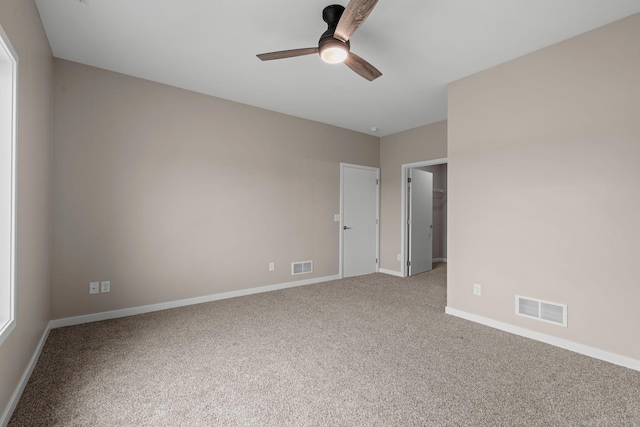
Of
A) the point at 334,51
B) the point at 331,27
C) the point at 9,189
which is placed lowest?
the point at 9,189

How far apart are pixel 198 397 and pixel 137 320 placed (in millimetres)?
1720

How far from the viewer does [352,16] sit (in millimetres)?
1805

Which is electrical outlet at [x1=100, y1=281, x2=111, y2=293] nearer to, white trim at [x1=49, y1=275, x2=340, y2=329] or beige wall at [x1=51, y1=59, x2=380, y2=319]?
beige wall at [x1=51, y1=59, x2=380, y2=319]

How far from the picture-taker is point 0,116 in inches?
63.4

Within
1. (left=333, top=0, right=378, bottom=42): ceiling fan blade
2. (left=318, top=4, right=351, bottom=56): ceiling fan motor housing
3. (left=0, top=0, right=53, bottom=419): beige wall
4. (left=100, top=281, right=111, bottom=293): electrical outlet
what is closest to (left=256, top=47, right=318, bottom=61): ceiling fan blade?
(left=318, top=4, right=351, bottom=56): ceiling fan motor housing

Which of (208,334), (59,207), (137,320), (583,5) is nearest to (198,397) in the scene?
(208,334)

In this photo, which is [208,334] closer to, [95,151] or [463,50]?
[95,151]

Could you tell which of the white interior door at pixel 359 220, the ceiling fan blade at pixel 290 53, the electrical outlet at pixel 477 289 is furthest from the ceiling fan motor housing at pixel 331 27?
the white interior door at pixel 359 220

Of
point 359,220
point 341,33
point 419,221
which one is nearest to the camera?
point 341,33

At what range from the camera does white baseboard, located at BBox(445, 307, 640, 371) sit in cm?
223

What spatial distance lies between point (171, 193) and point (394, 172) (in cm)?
374

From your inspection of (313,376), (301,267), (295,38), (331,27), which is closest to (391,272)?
(301,267)

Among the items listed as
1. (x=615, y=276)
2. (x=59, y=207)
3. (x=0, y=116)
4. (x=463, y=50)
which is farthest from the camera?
(x=59, y=207)

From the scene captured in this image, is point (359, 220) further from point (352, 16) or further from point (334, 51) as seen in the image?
point (352, 16)
